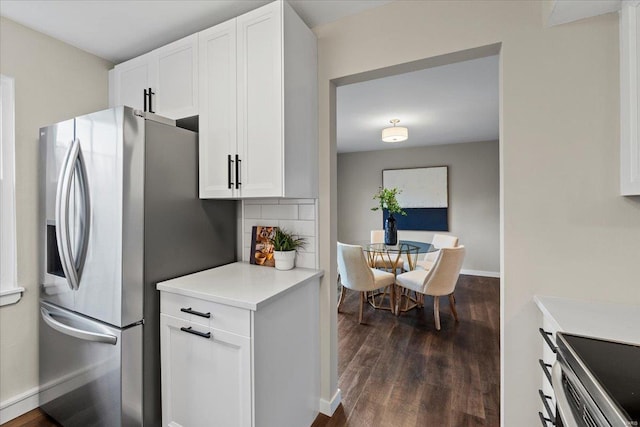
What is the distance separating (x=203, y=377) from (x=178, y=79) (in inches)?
70.8

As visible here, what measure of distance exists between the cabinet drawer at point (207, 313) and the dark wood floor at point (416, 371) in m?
1.00

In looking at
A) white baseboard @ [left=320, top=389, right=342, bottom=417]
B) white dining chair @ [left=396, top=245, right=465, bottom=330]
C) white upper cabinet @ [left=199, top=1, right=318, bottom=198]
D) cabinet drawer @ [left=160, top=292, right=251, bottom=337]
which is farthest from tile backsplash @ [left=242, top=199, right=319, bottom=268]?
white dining chair @ [left=396, top=245, right=465, bottom=330]

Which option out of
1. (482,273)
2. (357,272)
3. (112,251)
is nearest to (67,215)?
(112,251)

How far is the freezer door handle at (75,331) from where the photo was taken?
1.45m

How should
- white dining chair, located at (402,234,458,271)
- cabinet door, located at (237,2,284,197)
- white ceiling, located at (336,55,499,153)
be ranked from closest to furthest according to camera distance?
cabinet door, located at (237,2,284,197), white ceiling, located at (336,55,499,153), white dining chair, located at (402,234,458,271)

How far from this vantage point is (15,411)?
1834 mm

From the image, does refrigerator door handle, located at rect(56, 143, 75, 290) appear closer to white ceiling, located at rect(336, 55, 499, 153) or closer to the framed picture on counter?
the framed picture on counter

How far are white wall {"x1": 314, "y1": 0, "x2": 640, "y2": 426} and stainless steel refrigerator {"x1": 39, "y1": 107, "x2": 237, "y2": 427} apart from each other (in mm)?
1630

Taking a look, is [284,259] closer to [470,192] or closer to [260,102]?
[260,102]

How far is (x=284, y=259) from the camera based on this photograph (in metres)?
1.86

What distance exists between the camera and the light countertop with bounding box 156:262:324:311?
52.3 inches

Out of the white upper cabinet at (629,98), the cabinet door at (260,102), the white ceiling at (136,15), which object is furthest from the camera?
the white ceiling at (136,15)

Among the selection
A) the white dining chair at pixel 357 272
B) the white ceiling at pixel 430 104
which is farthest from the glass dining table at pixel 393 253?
the white ceiling at pixel 430 104

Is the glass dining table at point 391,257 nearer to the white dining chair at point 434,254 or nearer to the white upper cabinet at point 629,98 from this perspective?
the white dining chair at point 434,254
